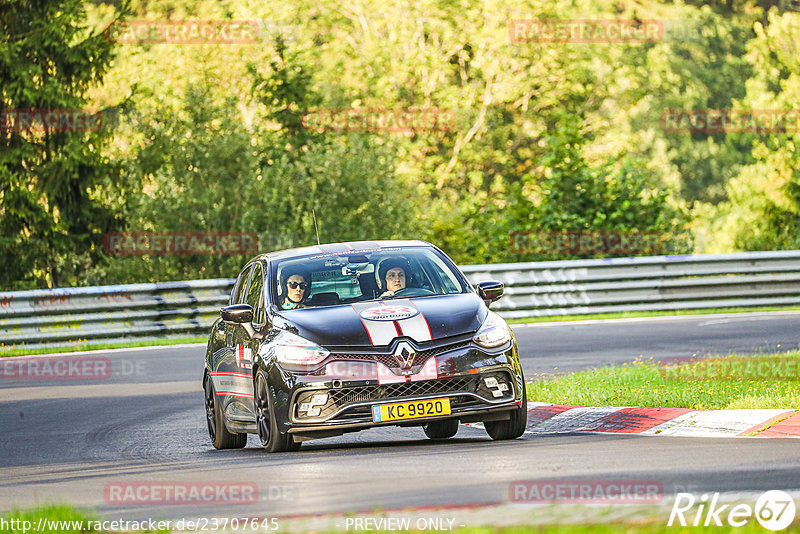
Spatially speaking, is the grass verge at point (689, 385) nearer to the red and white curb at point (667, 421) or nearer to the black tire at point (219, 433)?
the red and white curb at point (667, 421)

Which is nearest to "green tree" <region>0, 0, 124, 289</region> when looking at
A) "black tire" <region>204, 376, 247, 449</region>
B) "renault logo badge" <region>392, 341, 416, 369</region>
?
"black tire" <region>204, 376, 247, 449</region>

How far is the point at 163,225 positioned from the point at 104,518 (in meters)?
23.7

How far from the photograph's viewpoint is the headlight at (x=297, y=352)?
10172 millimetres

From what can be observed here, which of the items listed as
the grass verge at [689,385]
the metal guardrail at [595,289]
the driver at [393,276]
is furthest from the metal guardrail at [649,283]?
the driver at [393,276]

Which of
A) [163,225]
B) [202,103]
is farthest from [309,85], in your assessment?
[163,225]

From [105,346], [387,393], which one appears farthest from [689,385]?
[105,346]

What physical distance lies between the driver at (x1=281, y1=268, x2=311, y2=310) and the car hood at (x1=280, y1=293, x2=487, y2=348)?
8.6 inches

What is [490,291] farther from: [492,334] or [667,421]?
[667,421]

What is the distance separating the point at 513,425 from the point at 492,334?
76 centimetres

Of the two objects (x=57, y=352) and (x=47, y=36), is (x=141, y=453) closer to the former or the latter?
(x=57, y=352)

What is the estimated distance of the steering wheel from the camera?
1112 cm

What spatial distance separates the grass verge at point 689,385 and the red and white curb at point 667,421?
29cm

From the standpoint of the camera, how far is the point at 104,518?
24.8ft

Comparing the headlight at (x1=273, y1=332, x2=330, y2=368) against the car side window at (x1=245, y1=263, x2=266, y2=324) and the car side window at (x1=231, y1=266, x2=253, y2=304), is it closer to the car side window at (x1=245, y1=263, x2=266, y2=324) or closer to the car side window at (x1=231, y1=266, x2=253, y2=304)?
the car side window at (x1=245, y1=263, x2=266, y2=324)
